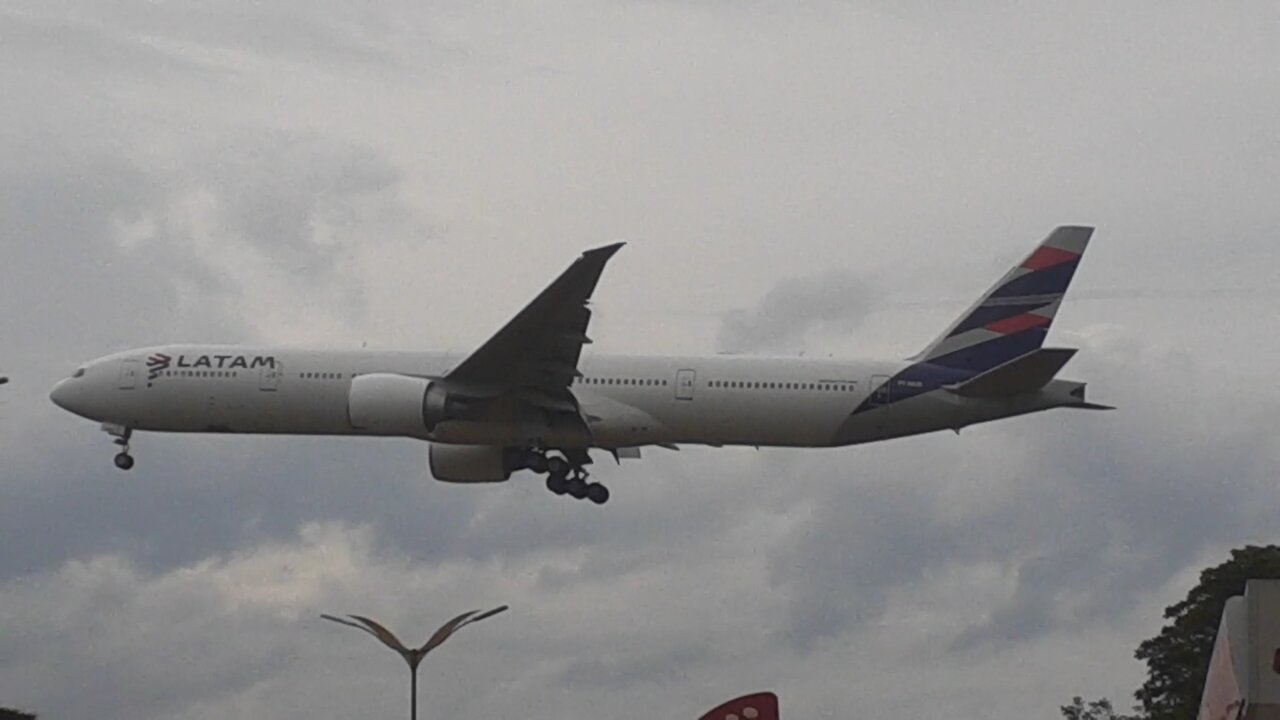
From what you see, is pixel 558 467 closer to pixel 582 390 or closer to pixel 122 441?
pixel 582 390

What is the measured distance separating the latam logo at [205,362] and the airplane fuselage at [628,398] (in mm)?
38

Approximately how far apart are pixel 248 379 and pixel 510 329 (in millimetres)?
7625

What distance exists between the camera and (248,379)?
5450cm

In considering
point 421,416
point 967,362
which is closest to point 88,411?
point 421,416

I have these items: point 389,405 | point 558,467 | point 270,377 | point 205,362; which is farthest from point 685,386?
point 205,362

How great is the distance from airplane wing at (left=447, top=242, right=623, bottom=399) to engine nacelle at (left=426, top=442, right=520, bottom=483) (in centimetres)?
378

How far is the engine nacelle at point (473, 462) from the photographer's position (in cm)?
5744

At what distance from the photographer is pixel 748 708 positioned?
56.1 feet

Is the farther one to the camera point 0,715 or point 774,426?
point 774,426

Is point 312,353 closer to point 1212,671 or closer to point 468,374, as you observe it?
point 468,374

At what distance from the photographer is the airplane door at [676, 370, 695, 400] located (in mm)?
53438

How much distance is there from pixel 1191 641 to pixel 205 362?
30.8m

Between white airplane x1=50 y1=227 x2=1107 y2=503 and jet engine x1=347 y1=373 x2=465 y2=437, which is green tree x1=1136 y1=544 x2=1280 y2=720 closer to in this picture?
white airplane x1=50 y1=227 x2=1107 y2=503

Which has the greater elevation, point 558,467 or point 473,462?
point 473,462
